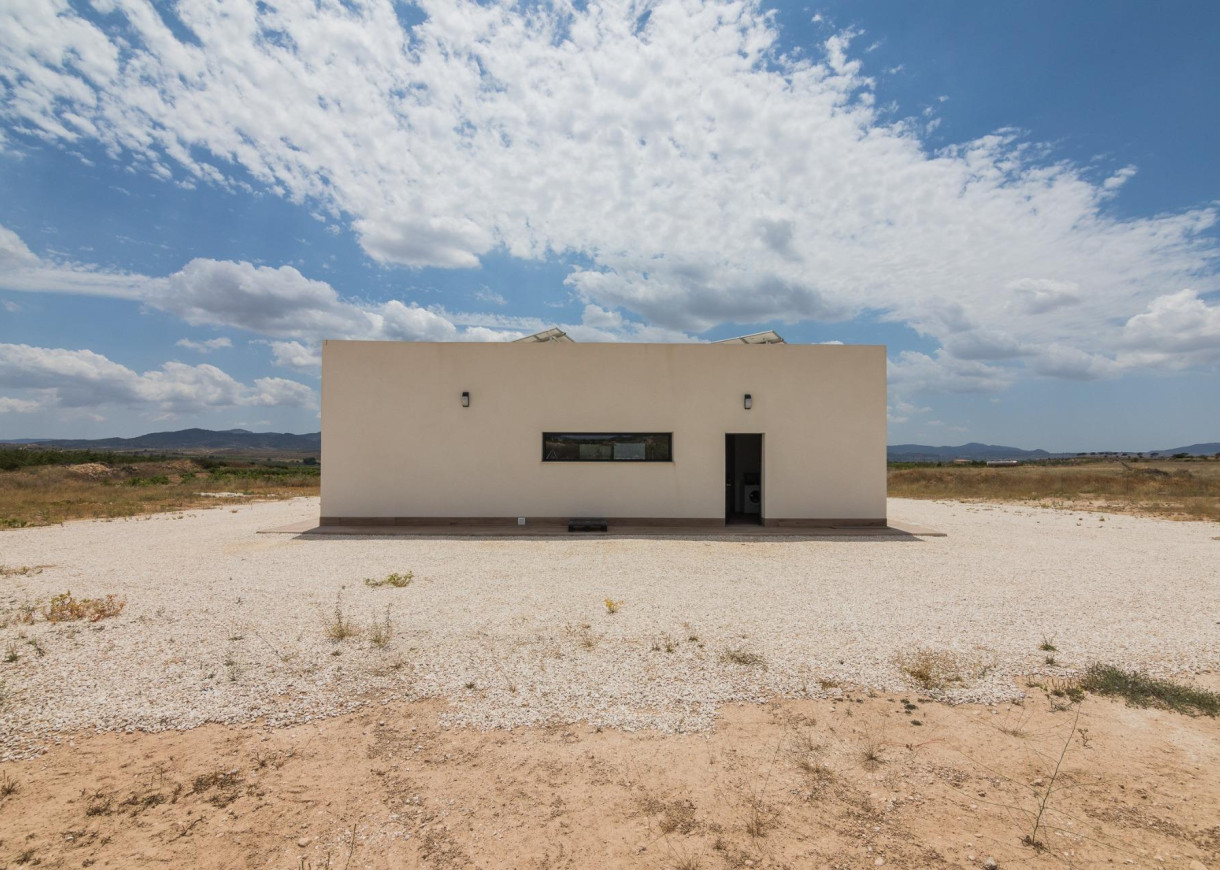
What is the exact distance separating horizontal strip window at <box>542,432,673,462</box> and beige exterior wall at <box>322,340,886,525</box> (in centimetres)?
13

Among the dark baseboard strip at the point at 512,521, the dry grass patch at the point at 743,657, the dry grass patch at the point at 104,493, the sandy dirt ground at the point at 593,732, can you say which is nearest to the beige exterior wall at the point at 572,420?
the dark baseboard strip at the point at 512,521

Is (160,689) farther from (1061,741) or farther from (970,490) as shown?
(970,490)

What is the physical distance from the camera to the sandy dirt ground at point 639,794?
8.42 ft

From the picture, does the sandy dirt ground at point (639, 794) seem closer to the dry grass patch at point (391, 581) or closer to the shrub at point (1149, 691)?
the shrub at point (1149, 691)

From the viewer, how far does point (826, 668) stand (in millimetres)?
4566

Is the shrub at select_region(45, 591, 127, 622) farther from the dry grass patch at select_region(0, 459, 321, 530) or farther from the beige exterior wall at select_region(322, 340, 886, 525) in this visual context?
the dry grass patch at select_region(0, 459, 321, 530)

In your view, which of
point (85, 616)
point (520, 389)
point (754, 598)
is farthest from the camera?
point (520, 389)

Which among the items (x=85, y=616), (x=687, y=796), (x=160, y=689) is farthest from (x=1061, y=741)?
(x=85, y=616)

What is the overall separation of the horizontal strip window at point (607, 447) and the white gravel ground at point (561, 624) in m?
2.15

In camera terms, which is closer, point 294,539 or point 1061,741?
point 1061,741

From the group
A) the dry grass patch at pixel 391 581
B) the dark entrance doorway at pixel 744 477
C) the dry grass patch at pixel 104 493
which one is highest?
the dark entrance doorway at pixel 744 477

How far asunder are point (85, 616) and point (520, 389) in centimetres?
749

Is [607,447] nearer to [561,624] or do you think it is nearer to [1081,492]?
[561,624]

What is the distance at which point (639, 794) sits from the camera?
2.98 m
